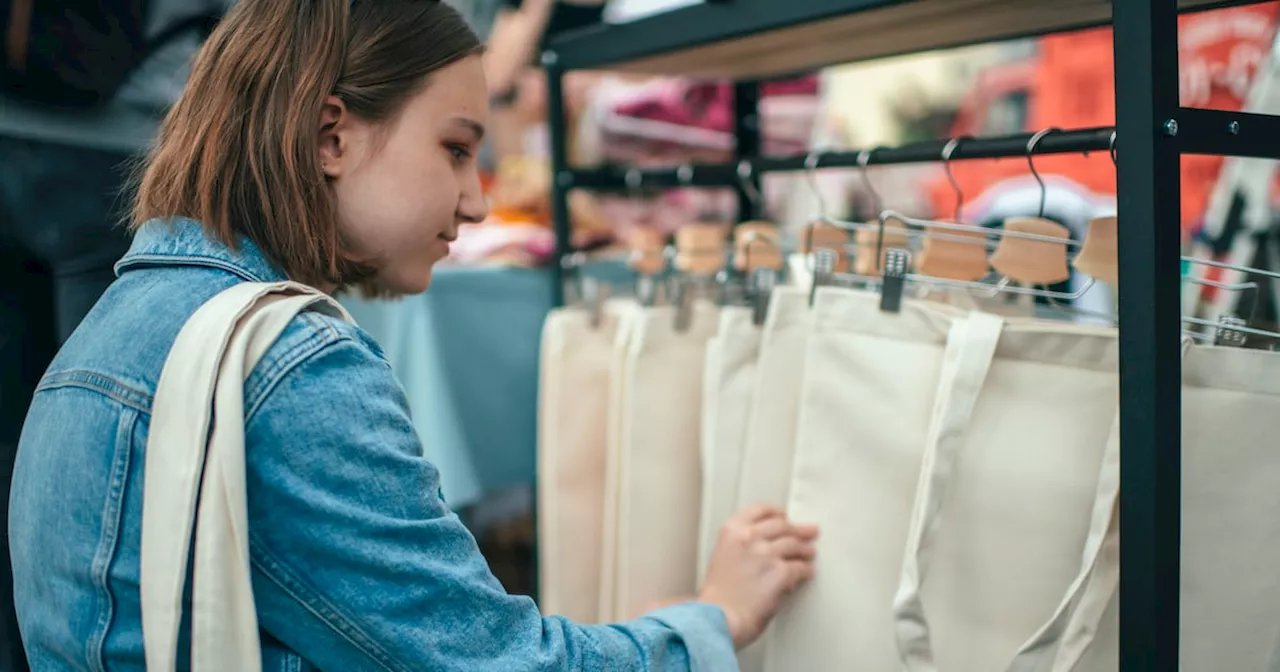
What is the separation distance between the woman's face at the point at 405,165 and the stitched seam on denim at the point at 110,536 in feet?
0.75

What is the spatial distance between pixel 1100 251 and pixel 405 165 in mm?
569

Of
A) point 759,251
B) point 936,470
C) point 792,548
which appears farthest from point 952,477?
point 759,251

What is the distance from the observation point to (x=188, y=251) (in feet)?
2.33

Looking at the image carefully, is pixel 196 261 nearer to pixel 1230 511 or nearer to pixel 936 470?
pixel 936 470

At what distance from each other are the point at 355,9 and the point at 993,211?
6.40ft

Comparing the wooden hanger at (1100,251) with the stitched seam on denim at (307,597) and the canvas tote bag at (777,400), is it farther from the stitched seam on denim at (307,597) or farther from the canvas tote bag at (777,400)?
the stitched seam on denim at (307,597)

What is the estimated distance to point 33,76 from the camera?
3.86 feet

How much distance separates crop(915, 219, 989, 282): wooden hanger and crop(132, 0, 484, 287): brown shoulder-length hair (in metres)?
0.48

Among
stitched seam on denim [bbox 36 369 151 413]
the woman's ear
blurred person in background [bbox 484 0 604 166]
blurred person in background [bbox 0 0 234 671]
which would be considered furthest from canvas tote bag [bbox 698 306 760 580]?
blurred person in background [bbox 484 0 604 166]

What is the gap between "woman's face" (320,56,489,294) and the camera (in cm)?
75

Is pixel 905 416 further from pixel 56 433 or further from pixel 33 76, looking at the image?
pixel 33 76

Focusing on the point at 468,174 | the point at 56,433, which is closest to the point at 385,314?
the point at 468,174

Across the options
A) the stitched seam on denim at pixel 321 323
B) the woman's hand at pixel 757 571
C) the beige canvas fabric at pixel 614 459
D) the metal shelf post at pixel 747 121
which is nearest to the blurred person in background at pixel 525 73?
the metal shelf post at pixel 747 121

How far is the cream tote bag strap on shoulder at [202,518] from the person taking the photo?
59 centimetres
